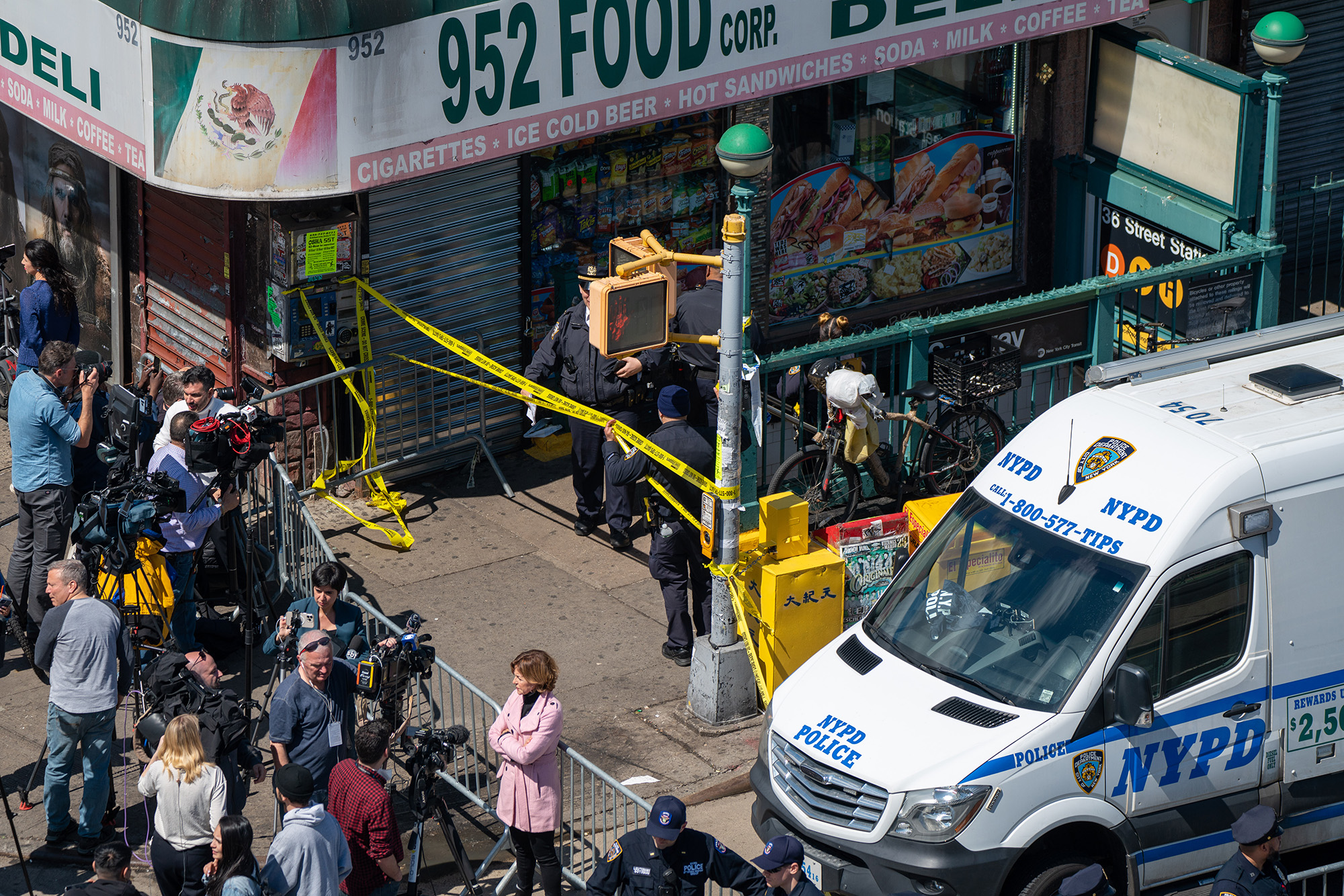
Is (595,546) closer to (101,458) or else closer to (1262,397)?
(101,458)

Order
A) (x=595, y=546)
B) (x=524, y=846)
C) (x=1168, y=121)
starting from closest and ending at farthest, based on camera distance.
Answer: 1. (x=524, y=846)
2. (x=595, y=546)
3. (x=1168, y=121)

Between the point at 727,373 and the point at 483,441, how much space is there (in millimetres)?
4175

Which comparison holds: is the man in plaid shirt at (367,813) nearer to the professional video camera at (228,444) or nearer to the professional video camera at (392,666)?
the professional video camera at (392,666)

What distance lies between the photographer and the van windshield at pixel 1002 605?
8.95 meters

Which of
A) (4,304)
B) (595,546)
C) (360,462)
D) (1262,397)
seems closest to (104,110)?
(4,304)

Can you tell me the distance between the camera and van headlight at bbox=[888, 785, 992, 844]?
860 centimetres

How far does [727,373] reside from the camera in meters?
10.6

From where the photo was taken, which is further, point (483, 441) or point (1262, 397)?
point (483, 441)

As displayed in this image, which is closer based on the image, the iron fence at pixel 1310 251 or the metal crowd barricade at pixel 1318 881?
the metal crowd barricade at pixel 1318 881

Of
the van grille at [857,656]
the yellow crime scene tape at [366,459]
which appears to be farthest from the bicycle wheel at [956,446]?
the yellow crime scene tape at [366,459]

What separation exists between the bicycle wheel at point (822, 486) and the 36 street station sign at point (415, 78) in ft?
10.3

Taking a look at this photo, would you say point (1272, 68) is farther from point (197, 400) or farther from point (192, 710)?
point (192, 710)

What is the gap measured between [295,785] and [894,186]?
31.6ft

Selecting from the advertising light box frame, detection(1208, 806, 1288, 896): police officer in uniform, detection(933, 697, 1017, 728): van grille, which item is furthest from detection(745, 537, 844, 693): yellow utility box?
the advertising light box frame
